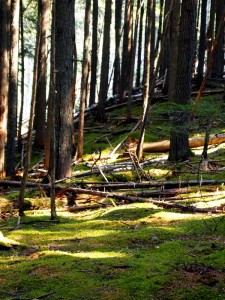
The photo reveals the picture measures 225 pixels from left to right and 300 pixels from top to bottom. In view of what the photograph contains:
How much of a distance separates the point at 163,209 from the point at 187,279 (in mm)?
3736

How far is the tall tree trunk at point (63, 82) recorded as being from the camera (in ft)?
32.7

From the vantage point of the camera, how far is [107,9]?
2008 cm

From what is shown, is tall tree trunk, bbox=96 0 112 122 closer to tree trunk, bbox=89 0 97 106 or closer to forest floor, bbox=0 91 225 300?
tree trunk, bbox=89 0 97 106

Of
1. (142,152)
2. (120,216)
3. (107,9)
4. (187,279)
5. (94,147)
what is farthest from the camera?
(107,9)

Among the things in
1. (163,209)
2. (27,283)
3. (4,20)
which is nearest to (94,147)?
(4,20)

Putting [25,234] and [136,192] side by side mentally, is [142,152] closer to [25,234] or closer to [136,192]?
[136,192]

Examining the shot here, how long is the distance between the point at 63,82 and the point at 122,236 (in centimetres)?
509

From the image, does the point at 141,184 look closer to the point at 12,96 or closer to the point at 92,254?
the point at 92,254

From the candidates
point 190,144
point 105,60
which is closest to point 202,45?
point 105,60

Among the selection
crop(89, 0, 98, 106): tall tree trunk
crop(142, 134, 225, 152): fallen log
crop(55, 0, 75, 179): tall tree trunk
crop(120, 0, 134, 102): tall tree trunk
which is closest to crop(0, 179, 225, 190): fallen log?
crop(55, 0, 75, 179): tall tree trunk

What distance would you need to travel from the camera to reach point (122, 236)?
6012 millimetres

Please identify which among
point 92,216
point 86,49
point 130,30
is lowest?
point 92,216

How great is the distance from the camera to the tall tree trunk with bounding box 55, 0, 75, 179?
393 inches

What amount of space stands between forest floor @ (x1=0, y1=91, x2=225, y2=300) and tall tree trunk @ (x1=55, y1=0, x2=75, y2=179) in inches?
24.5
